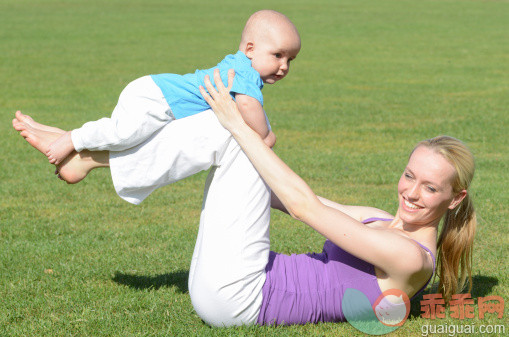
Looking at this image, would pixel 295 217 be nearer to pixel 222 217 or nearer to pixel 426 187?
pixel 222 217

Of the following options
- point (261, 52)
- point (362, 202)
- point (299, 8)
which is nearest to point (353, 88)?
point (362, 202)

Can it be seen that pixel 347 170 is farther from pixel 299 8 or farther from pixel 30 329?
pixel 299 8

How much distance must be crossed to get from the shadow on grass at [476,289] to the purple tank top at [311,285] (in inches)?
20.5

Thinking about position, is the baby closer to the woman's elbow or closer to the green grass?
the woman's elbow

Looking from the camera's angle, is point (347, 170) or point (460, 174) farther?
point (347, 170)

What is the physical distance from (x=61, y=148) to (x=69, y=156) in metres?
0.10

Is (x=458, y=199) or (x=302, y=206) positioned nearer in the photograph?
(x=302, y=206)

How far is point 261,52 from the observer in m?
4.81

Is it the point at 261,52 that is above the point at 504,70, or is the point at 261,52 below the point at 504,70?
above

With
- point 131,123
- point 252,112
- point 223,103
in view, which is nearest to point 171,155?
point 131,123

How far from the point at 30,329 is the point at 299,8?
35.4 meters

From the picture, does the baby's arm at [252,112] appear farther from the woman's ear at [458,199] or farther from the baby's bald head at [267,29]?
the woman's ear at [458,199]

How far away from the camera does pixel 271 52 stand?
480 centimetres

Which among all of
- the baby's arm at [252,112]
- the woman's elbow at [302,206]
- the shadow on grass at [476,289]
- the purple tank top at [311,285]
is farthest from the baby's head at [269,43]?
the shadow on grass at [476,289]
